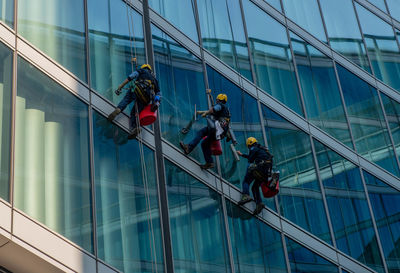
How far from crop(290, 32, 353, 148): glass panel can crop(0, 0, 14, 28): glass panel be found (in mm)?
9511

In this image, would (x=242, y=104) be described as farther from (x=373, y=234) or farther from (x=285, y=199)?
(x=373, y=234)

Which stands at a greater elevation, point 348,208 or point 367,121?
point 367,121

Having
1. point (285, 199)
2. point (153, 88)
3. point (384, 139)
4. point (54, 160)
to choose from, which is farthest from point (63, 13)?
point (384, 139)

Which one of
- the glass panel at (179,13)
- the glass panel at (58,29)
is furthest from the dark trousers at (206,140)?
the glass panel at (58,29)

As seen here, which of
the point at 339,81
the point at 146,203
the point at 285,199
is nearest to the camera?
the point at 146,203

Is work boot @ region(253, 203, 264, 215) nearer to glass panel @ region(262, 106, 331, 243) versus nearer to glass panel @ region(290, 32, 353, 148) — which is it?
glass panel @ region(262, 106, 331, 243)

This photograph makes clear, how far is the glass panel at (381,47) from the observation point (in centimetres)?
2528

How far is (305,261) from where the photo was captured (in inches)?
706

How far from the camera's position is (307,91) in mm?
21406

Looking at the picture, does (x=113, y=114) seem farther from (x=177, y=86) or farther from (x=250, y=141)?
(x=250, y=141)

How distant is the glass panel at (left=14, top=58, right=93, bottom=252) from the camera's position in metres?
12.6

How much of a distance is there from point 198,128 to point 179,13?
309 cm

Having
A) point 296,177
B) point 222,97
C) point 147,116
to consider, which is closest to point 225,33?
point 222,97

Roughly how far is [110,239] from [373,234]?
9.13 meters
